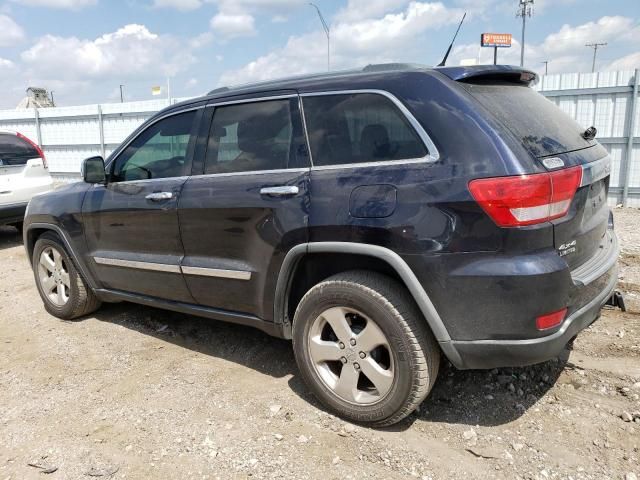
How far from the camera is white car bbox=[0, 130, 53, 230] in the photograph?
301 inches

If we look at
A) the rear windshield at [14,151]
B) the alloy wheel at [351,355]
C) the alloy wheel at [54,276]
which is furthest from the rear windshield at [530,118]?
the rear windshield at [14,151]

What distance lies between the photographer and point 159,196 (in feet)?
11.7

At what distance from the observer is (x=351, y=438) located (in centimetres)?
278

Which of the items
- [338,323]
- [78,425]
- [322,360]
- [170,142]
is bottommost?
[78,425]

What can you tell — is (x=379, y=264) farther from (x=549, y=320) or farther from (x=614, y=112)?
(x=614, y=112)

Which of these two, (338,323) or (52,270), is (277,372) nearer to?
(338,323)

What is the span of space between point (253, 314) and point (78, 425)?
1.18 metres

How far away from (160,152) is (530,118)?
8.15 feet

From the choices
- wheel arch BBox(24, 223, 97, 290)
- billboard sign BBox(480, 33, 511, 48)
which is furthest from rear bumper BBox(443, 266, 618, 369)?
billboard sign BBox(480, 33, 511, 48)

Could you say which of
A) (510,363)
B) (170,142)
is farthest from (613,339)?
(170,142)

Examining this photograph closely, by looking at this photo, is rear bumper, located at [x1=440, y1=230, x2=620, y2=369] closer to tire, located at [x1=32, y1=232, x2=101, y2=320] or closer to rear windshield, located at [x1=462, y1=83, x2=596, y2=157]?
rear windshield, located at [x1=462, y1=83, x2=596, y2=157]

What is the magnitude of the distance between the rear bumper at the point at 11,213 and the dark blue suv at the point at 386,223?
5.05 m

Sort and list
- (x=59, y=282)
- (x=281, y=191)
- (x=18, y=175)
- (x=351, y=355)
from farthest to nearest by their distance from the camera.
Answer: (x=18, y=175) < (x=59, y=282) < (x=281, y=191) < (x=351, y=355)

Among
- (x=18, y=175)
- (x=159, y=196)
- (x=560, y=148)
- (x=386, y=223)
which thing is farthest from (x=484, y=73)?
(x=18, y=175)
